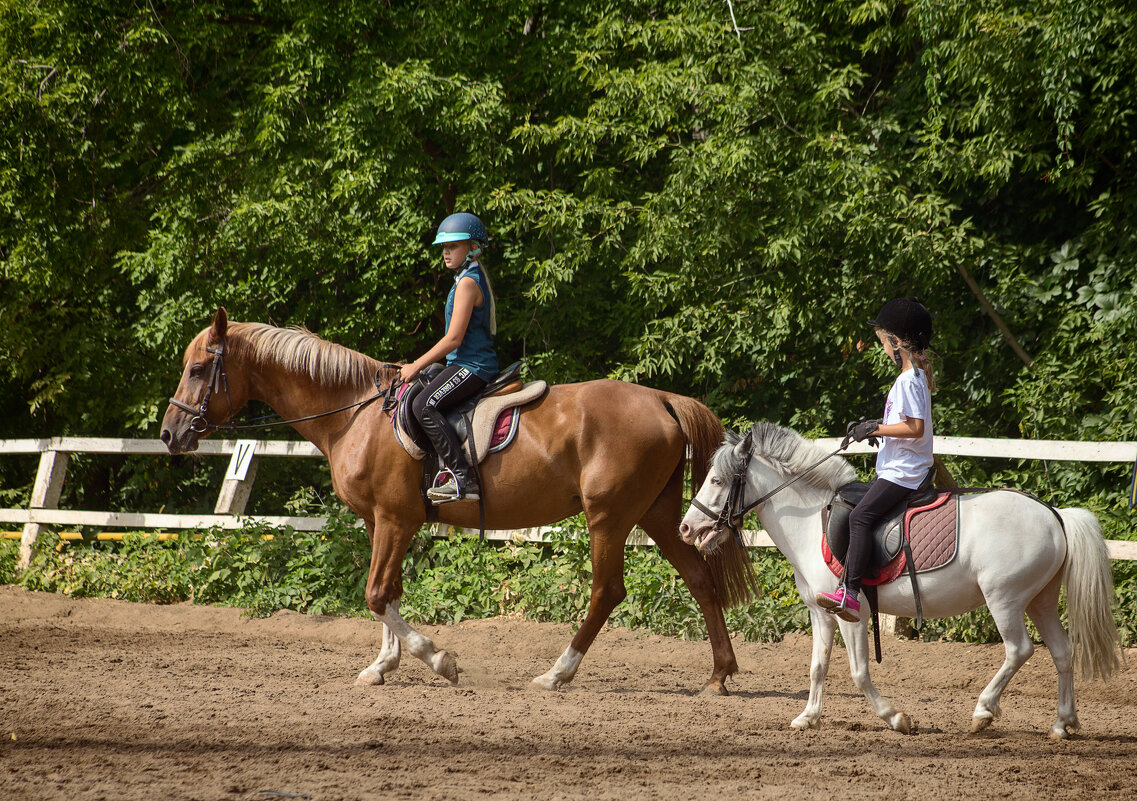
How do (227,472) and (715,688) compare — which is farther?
(227,472)

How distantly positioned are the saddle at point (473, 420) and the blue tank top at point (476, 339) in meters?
0.16

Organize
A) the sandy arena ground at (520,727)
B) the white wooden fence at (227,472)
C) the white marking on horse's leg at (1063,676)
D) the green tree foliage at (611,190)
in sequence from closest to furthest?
1. the sandy arena ground at (520,727)
2. the white marking on horse's leg at (1063,676)
3. the white wooden fence at (227,472)
4. the green tree foliage at (611,190)

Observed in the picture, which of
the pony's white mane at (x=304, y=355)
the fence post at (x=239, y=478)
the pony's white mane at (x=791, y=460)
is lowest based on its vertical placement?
the fence post at (x=239, y=478)

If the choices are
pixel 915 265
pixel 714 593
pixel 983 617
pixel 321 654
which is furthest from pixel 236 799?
pixel 915 265

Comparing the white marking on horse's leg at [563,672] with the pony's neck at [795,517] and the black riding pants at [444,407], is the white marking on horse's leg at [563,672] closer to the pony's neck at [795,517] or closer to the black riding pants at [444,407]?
the black riding pants at [444,407]

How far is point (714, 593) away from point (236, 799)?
12.2 feet

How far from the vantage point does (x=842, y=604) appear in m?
5.22

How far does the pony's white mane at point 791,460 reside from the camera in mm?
5664

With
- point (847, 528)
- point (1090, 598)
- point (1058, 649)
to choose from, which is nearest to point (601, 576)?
point (847, 528)

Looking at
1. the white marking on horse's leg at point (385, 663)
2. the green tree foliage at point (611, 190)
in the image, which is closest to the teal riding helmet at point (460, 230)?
the white marking on horse's leg at point (385, 663)

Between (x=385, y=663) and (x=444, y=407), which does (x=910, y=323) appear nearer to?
(x=444, y=407)

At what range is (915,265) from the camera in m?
9.28

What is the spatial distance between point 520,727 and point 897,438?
2476 mm

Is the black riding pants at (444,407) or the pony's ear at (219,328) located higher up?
the pony's ear at (219,328)
